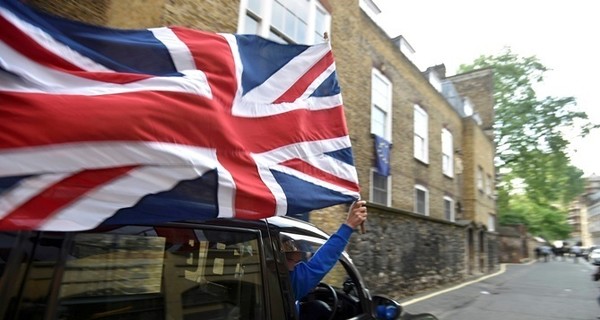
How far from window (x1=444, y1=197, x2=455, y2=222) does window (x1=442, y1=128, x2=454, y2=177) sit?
1.12 m

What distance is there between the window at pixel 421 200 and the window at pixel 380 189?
7.60 feet

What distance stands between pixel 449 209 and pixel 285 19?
510 inches

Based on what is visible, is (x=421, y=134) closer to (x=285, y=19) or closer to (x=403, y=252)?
(x=403, y=252)

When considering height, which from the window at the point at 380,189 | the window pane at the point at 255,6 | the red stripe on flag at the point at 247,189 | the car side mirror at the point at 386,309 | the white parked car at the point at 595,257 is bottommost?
the car side mirror at the point at 386,309

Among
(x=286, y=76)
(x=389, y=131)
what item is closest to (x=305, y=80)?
(x=286, y=76)

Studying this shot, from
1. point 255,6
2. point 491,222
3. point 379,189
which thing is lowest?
point 379,189

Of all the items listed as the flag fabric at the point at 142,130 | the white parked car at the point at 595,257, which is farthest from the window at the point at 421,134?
Result: the flag fabric at the point at 142,130

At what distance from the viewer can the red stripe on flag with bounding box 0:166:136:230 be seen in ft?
4.25

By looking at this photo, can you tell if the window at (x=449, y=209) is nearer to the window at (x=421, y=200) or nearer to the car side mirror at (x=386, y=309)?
the window at (x=421, y=200)

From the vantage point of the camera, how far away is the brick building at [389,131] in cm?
620

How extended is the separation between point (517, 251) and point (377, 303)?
115 ft

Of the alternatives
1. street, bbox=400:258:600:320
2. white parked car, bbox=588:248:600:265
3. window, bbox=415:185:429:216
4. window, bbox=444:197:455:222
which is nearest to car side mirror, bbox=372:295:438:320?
street, bbox=400:258:600:320

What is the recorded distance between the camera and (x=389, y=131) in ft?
40.8

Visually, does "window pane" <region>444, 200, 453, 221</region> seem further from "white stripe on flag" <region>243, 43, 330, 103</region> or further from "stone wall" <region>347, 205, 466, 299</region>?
"white stripe on flag" <region>243, 43, 330, 103</region>
